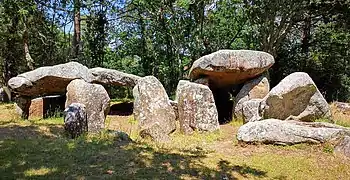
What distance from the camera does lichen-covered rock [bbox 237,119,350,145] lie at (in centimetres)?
704

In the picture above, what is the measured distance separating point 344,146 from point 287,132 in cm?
108

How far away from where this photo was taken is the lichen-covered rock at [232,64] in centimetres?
1089

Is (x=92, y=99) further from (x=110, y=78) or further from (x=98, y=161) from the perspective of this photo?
(x=98, y=161)

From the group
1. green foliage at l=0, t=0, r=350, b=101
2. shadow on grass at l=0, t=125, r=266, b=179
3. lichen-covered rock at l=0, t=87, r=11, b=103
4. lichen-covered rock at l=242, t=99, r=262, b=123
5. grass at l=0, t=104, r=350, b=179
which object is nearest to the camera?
shadow on grass at l=0, t=125, r=266, b=179

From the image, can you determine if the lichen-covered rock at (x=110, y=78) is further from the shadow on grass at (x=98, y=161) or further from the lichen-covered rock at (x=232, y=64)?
the shadow on grass at (x=98, y=161)

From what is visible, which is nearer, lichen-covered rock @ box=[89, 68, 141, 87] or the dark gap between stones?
lichen-covered rock @ box=[89, 68, 141, 87]

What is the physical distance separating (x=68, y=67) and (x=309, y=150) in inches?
295

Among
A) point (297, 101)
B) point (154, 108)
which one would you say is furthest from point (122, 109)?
point (297, 101)

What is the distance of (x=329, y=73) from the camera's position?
16.8 m

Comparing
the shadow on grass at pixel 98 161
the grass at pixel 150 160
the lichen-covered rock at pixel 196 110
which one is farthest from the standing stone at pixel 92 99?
the shadow on grass at pixel 98 161

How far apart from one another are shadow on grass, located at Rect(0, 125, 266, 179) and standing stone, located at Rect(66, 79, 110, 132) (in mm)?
2515

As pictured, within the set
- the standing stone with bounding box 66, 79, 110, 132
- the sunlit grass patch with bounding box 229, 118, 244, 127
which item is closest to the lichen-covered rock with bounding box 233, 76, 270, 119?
the sunlit grass patch with bounding box 229, 118, 244, 127

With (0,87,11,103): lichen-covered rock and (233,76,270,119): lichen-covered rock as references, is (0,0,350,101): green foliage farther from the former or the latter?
(233,76,270,119): lichen-covered rock

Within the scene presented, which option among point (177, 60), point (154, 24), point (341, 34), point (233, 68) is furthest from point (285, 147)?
point (154, 24)
